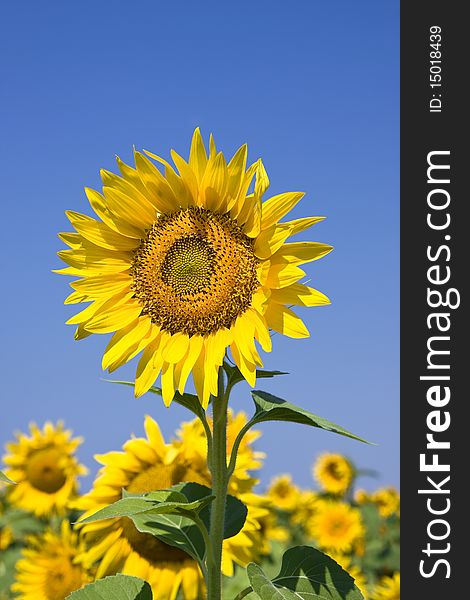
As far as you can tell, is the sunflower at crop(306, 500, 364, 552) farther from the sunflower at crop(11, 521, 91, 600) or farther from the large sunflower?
the large sunflower

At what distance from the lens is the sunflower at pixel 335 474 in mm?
8484

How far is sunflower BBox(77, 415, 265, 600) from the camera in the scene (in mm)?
3836

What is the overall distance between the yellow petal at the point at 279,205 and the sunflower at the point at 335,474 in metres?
A: 6.27

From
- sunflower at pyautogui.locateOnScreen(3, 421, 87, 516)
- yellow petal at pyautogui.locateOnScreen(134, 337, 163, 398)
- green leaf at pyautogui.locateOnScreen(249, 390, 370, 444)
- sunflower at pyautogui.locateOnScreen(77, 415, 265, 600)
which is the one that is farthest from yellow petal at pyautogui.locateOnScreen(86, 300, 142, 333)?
sunflower at pyautogui.locateOnScreen(3, 421, 87, 516)

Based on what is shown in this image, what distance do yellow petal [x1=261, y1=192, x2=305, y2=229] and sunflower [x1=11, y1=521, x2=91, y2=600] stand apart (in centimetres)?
271

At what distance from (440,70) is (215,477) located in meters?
2.53

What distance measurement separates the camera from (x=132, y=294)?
278cm

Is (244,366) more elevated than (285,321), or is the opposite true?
(285,321)

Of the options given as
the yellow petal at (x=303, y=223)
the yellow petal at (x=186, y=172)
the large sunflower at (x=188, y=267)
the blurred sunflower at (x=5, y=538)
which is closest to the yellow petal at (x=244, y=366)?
the large sunflower at (x=188, y=267)

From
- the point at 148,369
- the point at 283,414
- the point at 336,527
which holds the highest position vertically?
the point at 336,527

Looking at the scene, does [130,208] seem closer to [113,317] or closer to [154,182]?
[154,182]

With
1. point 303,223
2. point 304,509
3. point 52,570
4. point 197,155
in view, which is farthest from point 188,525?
point 304,509

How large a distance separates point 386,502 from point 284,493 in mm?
1582

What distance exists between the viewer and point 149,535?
389 cm
